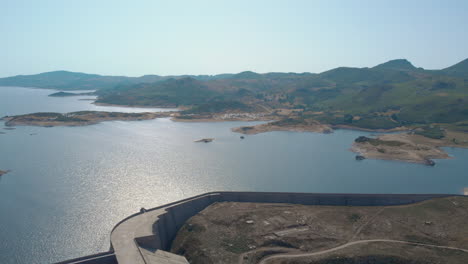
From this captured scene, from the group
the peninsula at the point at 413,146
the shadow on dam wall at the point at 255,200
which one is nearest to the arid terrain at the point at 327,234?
the shadow on dam wall at the point at 255,200

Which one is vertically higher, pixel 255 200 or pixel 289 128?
pixel 289 128

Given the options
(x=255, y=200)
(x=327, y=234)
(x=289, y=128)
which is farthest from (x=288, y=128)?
(x=327, y=234)

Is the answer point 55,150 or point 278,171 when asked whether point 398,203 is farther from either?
point 55,150

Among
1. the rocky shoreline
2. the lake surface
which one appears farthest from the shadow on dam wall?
the rocky shoreline

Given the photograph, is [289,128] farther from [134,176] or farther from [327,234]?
[327,234]

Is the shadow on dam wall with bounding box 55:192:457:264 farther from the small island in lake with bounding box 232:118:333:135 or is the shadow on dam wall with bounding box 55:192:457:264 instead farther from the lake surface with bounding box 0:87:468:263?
the small island in lake with bounding box 232:118:333:135

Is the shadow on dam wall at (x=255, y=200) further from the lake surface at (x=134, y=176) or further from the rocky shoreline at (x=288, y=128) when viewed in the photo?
the rocky shoreline at (x=288, y=128)
